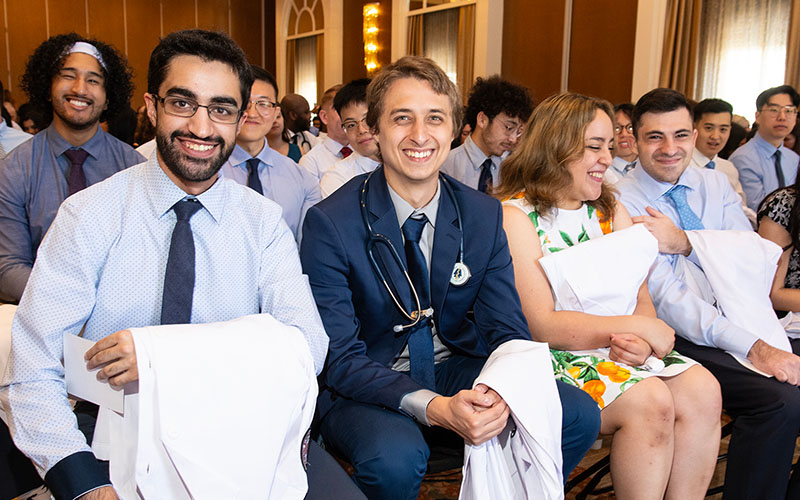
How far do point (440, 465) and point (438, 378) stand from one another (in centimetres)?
29

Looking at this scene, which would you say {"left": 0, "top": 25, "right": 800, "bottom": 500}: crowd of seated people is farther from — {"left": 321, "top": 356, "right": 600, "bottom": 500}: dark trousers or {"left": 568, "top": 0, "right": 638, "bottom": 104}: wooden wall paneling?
{"left": 568, "top": 0, "right": 638, "bottom": 104}: wooden wall paneling

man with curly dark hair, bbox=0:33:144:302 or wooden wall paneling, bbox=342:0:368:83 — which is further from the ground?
wooden wall paneling, bbox=342:0:368:83

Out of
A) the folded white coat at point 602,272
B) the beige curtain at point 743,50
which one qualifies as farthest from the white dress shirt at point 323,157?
the beige curtain at point 743,50

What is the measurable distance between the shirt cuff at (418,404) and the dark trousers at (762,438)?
1.18 meters

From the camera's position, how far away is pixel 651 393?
6.22 feet

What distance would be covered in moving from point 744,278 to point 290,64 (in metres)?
11.4

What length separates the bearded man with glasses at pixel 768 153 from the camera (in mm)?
4938

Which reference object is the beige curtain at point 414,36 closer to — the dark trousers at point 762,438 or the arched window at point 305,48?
the arched window at point 305,48

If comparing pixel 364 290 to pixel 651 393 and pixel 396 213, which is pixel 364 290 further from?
pixel 651 393

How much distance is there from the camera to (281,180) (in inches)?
122

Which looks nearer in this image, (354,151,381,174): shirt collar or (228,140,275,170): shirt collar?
(228,140,275,170): shirt collar

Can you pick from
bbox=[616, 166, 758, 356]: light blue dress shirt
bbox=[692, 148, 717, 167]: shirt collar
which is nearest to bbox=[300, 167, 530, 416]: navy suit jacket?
bbox=[616, 166, 758, 356]: light blue dress shirt

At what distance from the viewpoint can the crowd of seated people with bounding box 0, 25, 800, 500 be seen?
1481 mm

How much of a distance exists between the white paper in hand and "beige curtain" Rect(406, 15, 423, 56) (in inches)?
358
